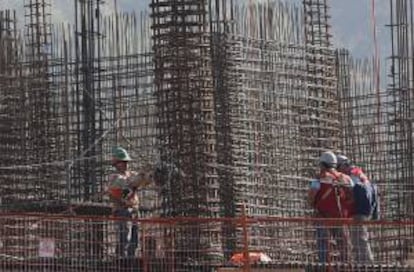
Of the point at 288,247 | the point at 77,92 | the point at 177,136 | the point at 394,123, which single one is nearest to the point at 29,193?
the point at 77,92

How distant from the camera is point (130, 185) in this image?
15.8 meters

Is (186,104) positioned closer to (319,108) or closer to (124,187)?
(319,108)

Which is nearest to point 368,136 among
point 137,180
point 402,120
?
point 402,120

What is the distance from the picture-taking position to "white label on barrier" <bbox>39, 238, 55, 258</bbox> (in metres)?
14.8

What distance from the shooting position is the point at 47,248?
1488 centimetres

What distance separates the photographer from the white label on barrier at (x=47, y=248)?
1483cm

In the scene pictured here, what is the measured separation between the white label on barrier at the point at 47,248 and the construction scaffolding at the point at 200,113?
7803 mm

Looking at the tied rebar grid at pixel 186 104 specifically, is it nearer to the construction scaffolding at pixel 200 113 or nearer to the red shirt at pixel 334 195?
the construction scaffolding at pixel 200 113

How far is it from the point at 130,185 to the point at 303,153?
40.5ft

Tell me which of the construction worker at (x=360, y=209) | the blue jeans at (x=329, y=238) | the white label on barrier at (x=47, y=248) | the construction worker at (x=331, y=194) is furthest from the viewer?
the white label on barrier at (x=47, y=248)

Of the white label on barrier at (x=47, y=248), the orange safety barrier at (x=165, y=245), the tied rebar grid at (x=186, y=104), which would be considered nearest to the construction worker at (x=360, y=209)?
the orange safety barrier at (x=165, y=245)

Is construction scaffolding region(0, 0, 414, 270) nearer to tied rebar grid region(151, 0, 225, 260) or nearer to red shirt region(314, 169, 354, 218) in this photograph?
tied rebar grid region(151, 0, 225, 260)

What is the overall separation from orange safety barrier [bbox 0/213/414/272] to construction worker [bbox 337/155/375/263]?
0.05 meters

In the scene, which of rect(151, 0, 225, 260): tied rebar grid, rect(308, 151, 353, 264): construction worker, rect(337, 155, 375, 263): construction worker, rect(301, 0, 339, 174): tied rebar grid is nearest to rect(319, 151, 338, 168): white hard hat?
rect(308, 151, 353, 264): construction worker
